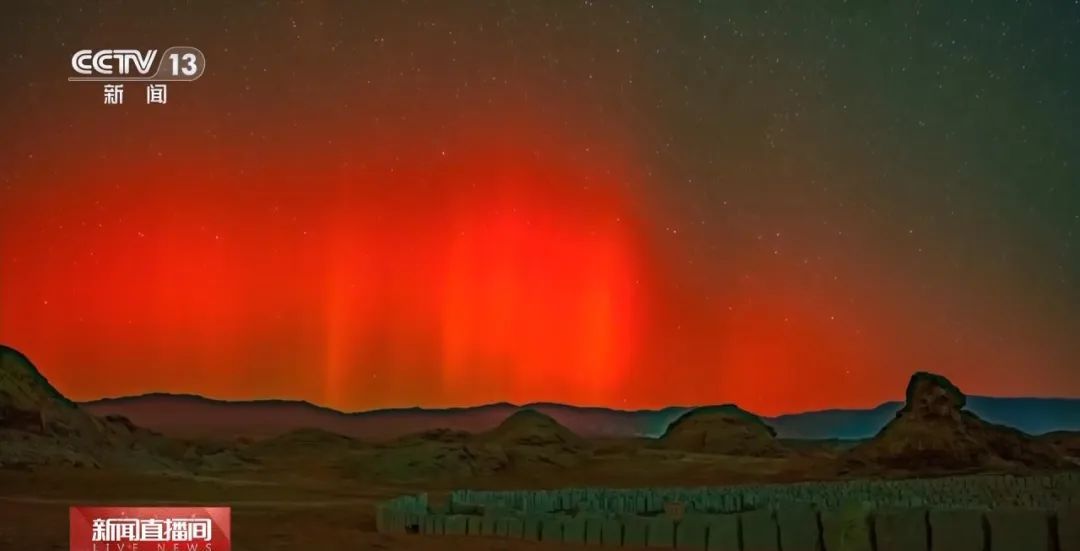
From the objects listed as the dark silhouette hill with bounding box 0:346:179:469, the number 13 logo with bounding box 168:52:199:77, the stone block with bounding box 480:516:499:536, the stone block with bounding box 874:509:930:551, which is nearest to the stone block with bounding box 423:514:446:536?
the stone block with bounding box 480:516:499:536

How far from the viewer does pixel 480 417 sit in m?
9.83

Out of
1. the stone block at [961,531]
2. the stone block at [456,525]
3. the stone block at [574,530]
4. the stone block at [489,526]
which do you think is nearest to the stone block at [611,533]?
the stone block at [574,530]

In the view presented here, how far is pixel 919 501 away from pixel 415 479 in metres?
5.15

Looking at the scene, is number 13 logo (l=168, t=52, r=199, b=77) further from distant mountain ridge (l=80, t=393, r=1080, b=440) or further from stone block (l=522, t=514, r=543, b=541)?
stone block (l=522, t=514, r=543, b=541)

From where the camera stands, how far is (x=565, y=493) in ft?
28.3

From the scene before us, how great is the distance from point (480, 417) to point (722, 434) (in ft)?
8.43

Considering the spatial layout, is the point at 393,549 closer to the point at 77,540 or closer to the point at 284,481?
the point at 77,540

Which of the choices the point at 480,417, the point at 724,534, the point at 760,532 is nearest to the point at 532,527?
the point at 724,534

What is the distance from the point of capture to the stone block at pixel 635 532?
6.57 m

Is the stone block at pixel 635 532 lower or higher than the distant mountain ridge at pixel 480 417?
lower

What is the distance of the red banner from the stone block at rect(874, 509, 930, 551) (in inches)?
195

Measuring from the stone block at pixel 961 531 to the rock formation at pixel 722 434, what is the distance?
394 cm

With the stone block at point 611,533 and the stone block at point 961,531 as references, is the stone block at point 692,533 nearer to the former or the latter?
the stone block at point 611,533

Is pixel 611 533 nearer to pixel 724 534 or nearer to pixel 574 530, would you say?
pixel 574 530
